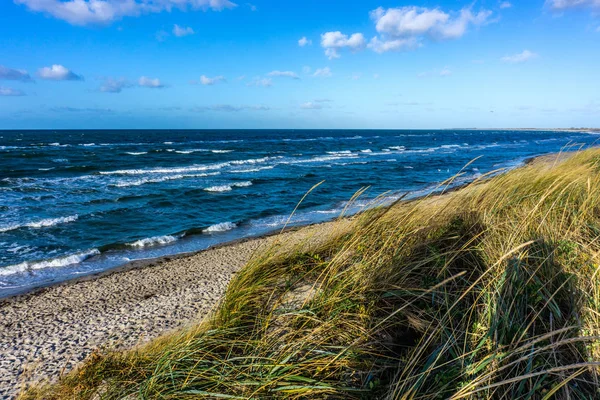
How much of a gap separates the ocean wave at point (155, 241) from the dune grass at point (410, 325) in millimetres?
7902

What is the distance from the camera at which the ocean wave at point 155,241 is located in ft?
37.7

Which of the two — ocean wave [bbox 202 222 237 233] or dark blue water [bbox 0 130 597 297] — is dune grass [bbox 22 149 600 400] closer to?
dark blue water [bbox 0 130 597 297]

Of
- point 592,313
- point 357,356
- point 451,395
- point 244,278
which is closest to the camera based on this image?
point 451,395

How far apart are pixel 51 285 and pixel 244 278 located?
727 cm

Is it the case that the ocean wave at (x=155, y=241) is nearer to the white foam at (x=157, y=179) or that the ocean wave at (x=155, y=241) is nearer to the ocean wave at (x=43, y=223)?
the ocean wave at (x=43, y=223)

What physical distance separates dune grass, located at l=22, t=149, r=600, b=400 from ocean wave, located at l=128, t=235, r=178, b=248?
7.90 m

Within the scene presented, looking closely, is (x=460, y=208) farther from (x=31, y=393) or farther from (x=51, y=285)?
(x=51, y=285)

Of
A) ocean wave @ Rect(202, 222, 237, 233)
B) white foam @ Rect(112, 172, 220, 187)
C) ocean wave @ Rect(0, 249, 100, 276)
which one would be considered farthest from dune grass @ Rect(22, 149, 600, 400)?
white foam @ Rect(112, 172, 220, 187)

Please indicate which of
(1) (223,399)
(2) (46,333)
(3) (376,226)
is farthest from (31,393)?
(3) (376,226)

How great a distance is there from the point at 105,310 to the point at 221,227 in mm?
6815

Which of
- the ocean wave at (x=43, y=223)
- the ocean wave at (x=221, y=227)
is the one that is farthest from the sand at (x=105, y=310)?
the ocean wave at (x=43, y=223)

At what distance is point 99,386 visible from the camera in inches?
124

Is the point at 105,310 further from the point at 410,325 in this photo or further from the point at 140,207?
the point at 140,207

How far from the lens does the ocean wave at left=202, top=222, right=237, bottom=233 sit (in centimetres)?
1324
